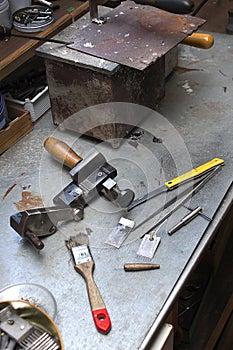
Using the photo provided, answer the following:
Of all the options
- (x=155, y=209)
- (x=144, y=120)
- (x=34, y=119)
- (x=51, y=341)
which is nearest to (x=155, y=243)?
(x=155, y=209)

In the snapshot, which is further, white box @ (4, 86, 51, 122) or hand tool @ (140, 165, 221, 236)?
white box @ (4, 86, 51, 122)

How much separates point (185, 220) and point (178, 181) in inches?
4.3

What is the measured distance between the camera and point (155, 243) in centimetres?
93

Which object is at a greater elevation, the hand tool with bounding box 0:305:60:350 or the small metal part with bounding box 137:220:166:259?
the hand tool with bounding box 0:305:60:350

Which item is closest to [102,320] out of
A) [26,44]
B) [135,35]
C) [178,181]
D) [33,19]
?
[178,181]

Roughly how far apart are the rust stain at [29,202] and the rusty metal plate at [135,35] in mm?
354

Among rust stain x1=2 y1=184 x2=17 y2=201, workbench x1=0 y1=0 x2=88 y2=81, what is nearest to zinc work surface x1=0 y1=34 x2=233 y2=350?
rust stain x1=2 y1=184 x2=17 y2=201

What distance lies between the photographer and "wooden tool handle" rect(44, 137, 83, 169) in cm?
106

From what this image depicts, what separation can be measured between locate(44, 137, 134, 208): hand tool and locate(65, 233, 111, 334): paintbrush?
0.08 metres

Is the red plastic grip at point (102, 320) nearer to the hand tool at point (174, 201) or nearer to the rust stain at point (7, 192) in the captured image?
the hand tool at point (174, 201)

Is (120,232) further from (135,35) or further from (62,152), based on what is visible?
(135,35)

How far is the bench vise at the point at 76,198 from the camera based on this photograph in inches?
35.8

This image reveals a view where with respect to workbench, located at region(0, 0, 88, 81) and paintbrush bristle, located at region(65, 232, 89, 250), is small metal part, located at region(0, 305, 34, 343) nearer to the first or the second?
paintbrush bristle, located at region(65, 232, 89, 250)

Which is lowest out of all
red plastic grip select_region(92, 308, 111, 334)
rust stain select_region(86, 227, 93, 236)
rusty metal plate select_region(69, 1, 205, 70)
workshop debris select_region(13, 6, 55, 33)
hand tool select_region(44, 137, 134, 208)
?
red plastic grip select_region(92, 308, 111, 334)
